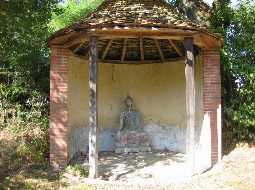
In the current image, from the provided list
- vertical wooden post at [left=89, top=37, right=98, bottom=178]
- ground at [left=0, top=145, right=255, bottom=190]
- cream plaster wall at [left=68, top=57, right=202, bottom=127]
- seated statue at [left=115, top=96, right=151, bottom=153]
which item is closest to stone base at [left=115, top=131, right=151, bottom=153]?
seated statue at [left=115, top=96, right=151, bottom=153]

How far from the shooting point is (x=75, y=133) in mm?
12008

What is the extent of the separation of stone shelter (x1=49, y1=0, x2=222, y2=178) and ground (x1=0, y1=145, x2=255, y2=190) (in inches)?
16.9

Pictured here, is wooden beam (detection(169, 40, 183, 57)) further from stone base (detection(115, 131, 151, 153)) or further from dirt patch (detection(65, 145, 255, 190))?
dirt patch (detection(65, 145, 255, 190))

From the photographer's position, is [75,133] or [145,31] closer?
[145,31]

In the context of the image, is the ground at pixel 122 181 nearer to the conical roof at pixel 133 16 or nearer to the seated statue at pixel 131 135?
the seated statue at pixel 131 135

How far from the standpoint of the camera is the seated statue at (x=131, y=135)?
12717 mm

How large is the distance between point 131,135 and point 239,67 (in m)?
3.81

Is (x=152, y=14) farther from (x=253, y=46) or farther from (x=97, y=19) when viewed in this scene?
(x=253, y=46)

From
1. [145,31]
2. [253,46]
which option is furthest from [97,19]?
[253,46]

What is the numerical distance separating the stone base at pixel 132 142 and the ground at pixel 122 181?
2.21m

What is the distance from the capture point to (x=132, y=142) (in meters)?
12.8

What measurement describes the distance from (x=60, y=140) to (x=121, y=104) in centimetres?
377

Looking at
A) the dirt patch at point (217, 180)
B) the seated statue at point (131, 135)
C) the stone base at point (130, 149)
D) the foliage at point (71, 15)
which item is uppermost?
the foliage at point (71, 15)

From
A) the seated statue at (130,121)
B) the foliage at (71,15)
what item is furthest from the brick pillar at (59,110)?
the foliage at (71,15)
